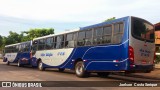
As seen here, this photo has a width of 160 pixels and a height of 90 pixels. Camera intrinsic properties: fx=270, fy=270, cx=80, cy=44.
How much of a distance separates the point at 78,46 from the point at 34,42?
9.77 meters

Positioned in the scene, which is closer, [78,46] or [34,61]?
[78,46]

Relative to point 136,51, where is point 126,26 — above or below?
above

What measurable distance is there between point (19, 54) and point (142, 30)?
66.8 feet

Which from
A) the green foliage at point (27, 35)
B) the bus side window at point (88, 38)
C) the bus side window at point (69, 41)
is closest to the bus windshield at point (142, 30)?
the bus side window at point (88, 38)

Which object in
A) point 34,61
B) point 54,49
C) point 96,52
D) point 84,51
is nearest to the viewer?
point 96,52

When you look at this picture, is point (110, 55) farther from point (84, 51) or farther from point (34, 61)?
point (34, 61)

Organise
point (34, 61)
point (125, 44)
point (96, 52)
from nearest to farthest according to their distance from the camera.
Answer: point (125, 44)
point (96, 52)
point (34, 61)

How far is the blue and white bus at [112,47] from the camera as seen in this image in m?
12.6

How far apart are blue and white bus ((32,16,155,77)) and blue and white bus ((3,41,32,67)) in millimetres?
10631

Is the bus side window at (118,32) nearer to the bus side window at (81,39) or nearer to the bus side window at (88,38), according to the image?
the bus side window at (88,38)

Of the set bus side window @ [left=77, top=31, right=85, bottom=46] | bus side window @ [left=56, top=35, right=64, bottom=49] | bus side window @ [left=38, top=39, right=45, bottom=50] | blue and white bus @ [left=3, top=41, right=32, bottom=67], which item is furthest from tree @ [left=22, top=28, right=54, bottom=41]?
bus side window @ [left=77, top=31, right=85, bottom=46]

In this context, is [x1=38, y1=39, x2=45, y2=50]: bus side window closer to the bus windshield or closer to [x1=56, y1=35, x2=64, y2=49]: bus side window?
[x1=56, y1=35, x2=64, y2=49]: bus side window

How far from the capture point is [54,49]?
2002 centimetres

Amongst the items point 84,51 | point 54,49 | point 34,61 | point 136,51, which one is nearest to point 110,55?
point 136,51
